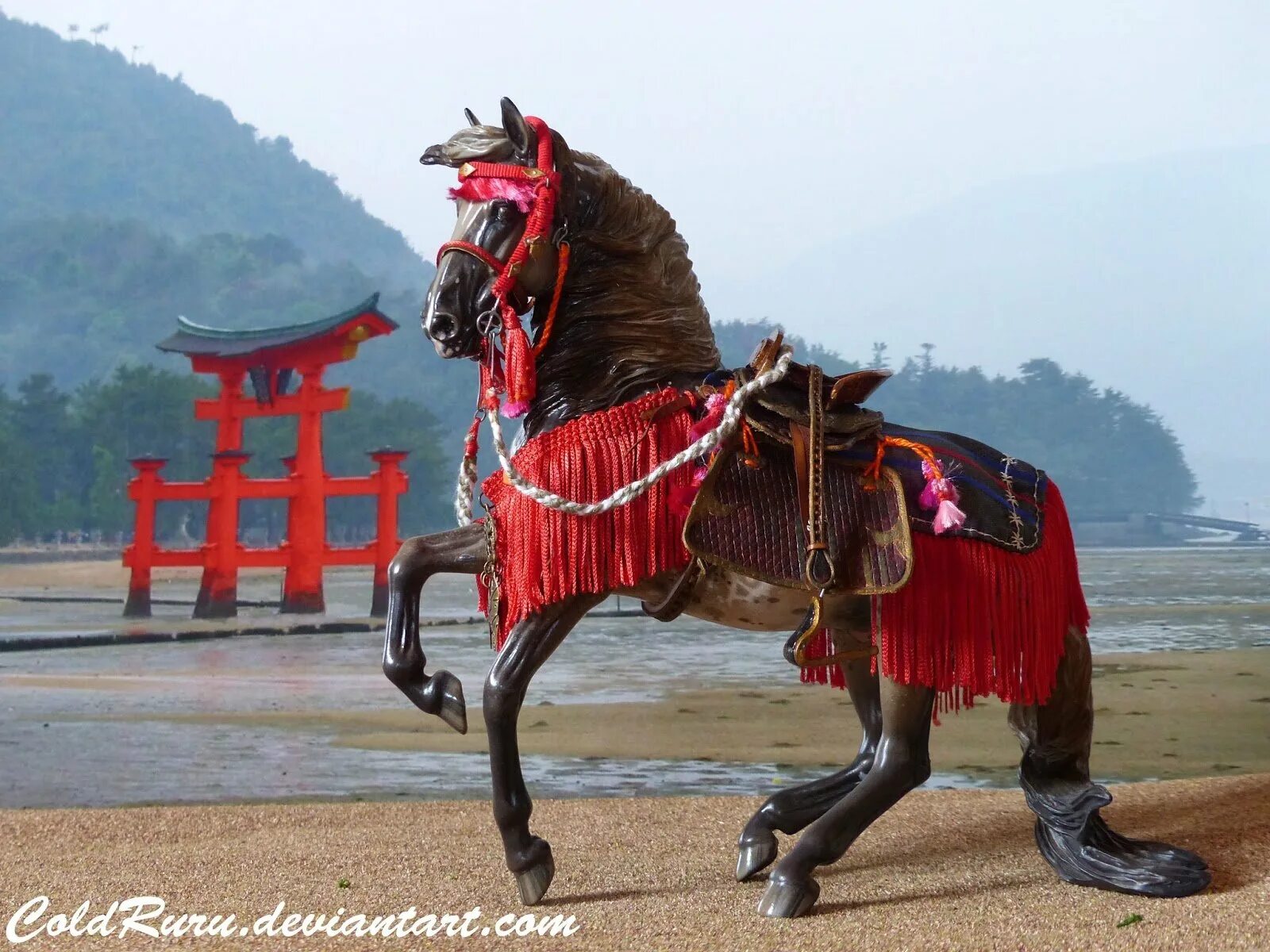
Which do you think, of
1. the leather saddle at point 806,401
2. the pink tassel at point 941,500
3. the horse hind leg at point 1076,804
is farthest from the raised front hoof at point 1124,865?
the leather saddle at point 806,401

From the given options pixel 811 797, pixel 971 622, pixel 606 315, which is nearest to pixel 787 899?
pixel 811 797

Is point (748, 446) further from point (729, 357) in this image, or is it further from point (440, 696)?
point (729, 357)

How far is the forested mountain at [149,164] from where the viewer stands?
166 inches

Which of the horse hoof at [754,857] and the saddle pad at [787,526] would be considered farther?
the horse hoof at [754,857]

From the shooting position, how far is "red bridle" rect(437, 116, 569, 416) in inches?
77.3

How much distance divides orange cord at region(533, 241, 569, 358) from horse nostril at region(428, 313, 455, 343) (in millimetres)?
149

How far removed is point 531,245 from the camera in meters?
1.96

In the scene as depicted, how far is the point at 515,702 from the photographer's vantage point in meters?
1.97

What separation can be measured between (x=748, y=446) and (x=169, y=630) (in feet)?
8.69

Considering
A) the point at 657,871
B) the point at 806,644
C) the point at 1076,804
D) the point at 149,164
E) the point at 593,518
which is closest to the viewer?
the point at 593,518

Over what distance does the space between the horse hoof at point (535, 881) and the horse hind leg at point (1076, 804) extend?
93 centimetres

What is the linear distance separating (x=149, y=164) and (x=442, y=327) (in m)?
3.03

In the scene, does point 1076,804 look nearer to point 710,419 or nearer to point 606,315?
point 710,419

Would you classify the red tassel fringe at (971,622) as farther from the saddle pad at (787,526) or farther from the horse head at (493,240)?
the horse head at (493,240)
